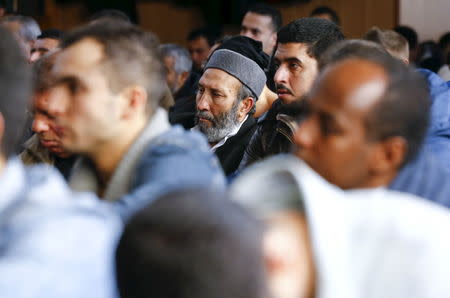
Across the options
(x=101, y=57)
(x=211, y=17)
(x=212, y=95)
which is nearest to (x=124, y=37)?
(x=101, y=57)

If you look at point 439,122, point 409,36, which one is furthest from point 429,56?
point 439,122

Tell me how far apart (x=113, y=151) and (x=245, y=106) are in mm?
1568

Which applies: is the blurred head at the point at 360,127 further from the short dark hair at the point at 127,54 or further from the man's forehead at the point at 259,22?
the man's forehead at the point at 259,22

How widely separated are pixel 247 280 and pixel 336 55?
1.25 metres

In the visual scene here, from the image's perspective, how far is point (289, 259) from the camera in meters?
0.87

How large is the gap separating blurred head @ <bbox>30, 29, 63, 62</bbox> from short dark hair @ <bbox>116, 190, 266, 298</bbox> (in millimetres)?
Result: 3538

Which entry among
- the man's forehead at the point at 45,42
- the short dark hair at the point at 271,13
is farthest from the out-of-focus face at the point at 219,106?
the short dark hair at the point at 271,13

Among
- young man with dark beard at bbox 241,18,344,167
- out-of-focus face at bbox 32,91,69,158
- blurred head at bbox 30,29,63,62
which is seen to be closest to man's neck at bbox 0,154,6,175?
out-of-focus face at bbox 32,91,69,158

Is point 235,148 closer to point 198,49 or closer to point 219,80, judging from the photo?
point 219,80

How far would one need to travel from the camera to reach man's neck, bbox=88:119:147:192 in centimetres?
155

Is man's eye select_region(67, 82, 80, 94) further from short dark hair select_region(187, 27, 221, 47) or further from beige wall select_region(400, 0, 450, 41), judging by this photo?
beige wall select_region(400, 0, 450, 41)

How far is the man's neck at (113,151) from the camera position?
5.08 ft

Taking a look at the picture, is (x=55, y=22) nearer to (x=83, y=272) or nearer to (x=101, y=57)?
(x=101, y=57)

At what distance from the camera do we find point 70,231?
3.26 feet
